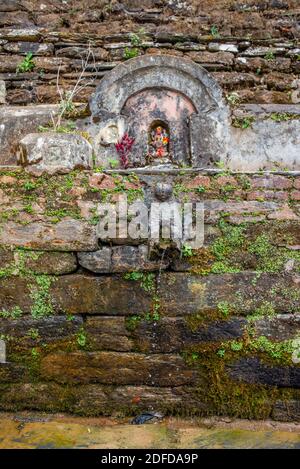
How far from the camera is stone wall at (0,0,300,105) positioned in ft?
17.6

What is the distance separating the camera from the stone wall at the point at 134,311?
257 cm

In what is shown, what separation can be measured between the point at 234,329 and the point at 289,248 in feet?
1.98

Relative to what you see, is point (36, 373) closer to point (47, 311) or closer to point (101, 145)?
point (47, 311)

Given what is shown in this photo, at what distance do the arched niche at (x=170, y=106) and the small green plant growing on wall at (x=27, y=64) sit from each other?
4.12 feet

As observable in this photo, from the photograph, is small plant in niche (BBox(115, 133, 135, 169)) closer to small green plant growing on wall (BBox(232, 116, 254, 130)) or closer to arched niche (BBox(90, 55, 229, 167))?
arched niche (BBox(90, 55, 229, 167))

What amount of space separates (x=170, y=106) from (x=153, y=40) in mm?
1202

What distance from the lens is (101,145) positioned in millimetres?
4680

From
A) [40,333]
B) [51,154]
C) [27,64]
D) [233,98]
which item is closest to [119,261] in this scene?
[40,333]

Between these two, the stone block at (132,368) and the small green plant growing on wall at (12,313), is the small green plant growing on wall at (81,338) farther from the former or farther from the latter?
the small green plant growing on wall at (12,313)

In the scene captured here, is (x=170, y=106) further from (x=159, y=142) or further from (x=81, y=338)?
(x=81, y=338)

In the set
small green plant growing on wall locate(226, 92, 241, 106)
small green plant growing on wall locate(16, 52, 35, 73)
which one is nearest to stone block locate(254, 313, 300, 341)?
small green plant growing on wall locate(226, 92, 241, 106)

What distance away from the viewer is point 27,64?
5.36 m

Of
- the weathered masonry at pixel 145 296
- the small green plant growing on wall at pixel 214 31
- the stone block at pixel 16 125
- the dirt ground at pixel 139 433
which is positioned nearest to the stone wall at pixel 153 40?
the small green plant growing on wall at pixel 214 31
